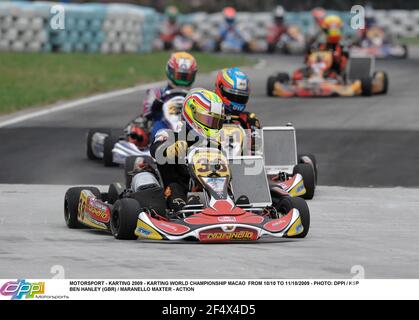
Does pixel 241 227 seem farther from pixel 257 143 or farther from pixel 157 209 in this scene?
pixel 257 143

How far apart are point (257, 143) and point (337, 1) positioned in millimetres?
43193

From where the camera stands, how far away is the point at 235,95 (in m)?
12.5

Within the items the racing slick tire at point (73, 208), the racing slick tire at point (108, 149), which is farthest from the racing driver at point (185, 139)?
the racing slick tire at point (108, 149)

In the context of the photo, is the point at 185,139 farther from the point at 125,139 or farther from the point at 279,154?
the point at 125,139

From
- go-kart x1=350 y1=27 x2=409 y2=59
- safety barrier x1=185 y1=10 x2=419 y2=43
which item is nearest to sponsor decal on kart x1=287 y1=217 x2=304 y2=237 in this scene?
go-kart x1=350 y1=27 x2=409 y2=59

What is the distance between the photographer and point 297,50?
1626 inches

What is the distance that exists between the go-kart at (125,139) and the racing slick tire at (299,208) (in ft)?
14.8

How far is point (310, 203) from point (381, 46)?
1029 inches

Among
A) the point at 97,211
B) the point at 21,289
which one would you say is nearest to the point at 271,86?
the point at 97,211

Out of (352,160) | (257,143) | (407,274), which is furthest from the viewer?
(352,160)

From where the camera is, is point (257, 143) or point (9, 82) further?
point (9, 82)

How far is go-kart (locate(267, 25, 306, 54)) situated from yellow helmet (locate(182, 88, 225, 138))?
100 ft

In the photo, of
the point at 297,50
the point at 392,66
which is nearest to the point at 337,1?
the point at 297,50

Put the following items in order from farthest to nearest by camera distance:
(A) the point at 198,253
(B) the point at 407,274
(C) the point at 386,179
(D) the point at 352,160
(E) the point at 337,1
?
(E) the point at 337,1
(D) the point at 352,160
(C) the point at 386,179
(A) the point at 198,253
(B) the point at 407,274
